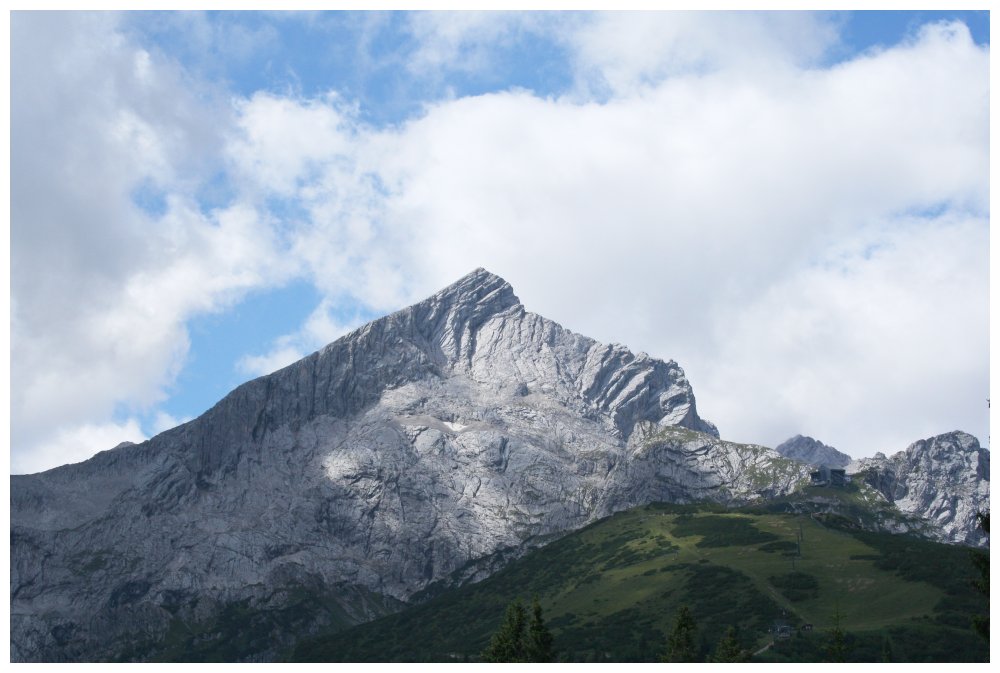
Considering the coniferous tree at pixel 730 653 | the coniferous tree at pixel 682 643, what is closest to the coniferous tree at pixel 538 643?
the coniferous tree at pixel 682 643

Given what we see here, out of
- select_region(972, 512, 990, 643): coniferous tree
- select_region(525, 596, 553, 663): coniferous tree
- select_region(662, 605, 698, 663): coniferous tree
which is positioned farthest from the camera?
select_region(662, 605, 698, 663): coniferous tree

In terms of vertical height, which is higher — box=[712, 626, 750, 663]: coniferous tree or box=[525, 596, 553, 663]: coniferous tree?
box=[525, 596, 553, 663]: coniferous tree

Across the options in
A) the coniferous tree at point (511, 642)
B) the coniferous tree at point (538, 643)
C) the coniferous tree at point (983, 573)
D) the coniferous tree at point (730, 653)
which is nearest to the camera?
the coniferous tree at point (983, 573)

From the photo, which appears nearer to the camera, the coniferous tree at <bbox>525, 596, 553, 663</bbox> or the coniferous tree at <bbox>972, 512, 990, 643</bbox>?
the coniferous tree at <bbox>972, 512, 990, 643</bbox>

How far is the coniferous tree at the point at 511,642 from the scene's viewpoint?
456 feet

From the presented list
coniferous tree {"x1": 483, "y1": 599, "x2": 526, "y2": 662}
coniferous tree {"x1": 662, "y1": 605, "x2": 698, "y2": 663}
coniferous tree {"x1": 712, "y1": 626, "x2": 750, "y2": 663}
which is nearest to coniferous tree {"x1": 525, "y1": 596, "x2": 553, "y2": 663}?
coniferous tree {"x1": 483, "y1": 599, "x2": 526, "y2": 662}

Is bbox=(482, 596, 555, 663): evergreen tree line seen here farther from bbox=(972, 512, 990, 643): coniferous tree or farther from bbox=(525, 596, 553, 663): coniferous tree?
bbox=(972, 512, 990, 643): coniferous tree

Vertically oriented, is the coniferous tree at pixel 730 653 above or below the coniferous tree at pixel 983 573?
below

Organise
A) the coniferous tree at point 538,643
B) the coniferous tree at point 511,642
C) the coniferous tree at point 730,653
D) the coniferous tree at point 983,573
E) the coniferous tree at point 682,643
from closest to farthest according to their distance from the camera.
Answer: the coniferous tree at point 983,573 < the coniferous tree at point 511,642 < the coniferous tree at point 538,643 < the coniferous tree at point 730,653 < the coniferous tree at point 682,643

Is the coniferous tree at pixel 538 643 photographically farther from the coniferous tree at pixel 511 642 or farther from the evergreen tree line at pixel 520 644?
the coniferous tree at pixel 511 642

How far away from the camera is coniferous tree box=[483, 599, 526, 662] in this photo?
139125mm

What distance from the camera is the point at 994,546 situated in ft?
269
